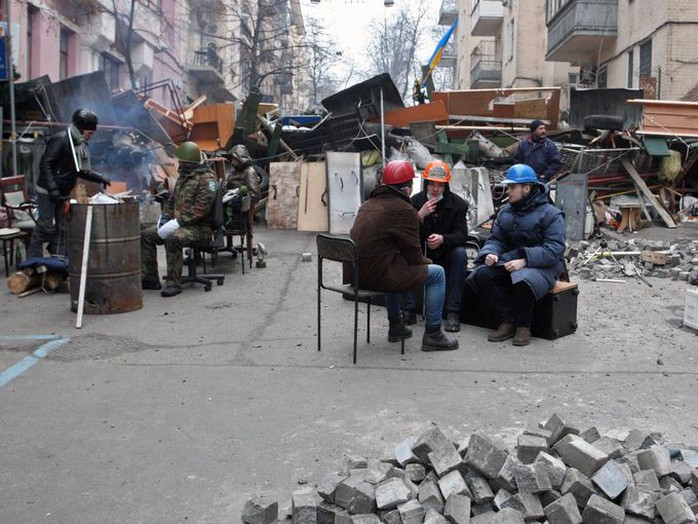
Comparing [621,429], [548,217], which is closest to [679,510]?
[621,429]

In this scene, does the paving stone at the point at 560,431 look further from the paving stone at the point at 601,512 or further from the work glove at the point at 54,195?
the work glove at the point at 54,195

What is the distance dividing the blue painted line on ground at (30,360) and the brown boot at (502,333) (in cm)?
375

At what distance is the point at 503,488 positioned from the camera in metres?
3.15

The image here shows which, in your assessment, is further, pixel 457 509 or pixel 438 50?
pixel 438 50

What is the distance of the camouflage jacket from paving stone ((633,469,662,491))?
5.98 meters

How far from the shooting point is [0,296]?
316 inches

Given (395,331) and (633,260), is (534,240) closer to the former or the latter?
(395,331)

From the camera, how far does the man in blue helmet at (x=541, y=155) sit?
34.6 feet

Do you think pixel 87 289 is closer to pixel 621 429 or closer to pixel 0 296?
pixel 0 296

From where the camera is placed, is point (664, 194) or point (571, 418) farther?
point (664, 194)

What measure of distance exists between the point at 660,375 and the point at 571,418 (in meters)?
1.27

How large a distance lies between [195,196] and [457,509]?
592 centimetres

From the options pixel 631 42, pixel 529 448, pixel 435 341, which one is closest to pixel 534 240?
pixel 435 341

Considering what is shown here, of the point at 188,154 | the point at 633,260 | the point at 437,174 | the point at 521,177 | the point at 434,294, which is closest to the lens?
the point at 434,294
